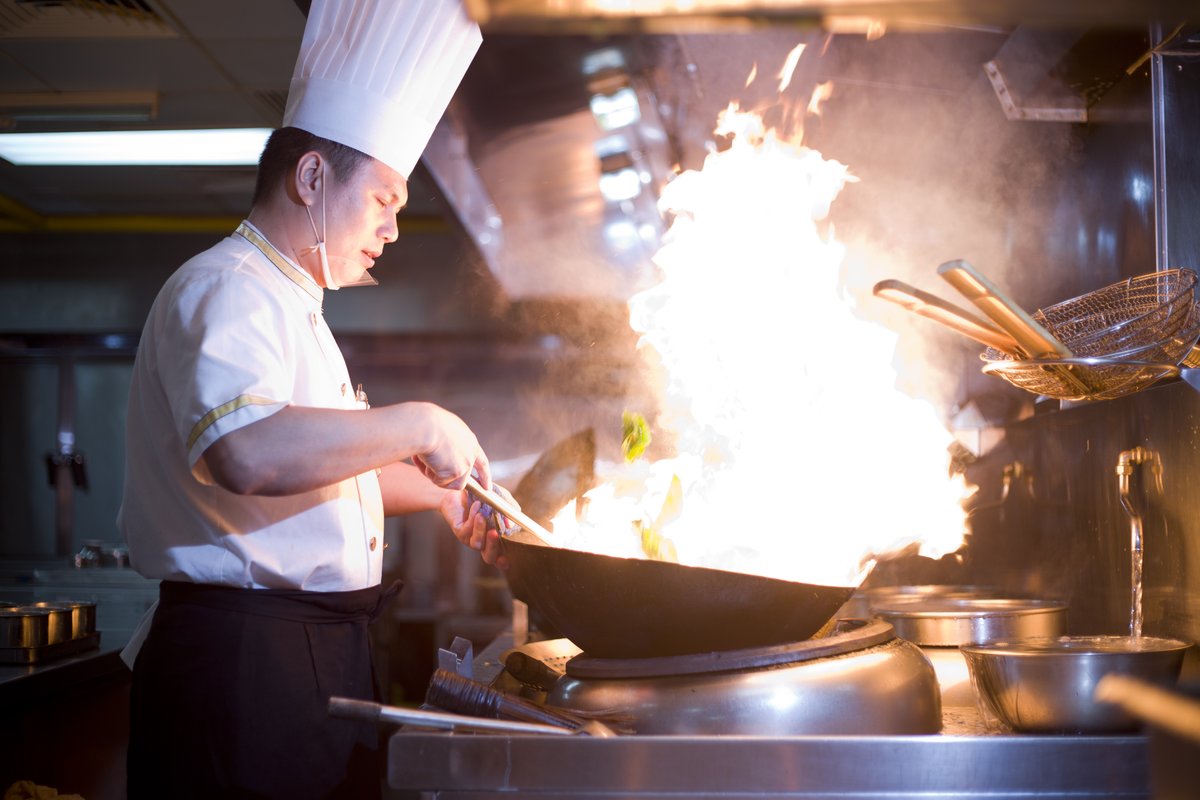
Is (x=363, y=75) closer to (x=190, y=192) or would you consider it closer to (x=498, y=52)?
(x=498, y=52)

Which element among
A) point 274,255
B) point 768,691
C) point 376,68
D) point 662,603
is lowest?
point 768,691

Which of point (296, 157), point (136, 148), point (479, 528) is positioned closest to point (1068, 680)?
point (479, 528)

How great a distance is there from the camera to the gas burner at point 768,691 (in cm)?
124

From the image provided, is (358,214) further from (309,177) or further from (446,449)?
(446,449)

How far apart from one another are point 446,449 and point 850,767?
27.2 inches

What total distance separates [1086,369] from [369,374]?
16.2 ft

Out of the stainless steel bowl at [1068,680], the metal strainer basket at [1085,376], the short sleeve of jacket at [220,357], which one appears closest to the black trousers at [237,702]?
the short sleeve of jacket at [220,357]

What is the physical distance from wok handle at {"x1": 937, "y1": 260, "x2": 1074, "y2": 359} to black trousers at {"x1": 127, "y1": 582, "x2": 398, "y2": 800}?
102 cm

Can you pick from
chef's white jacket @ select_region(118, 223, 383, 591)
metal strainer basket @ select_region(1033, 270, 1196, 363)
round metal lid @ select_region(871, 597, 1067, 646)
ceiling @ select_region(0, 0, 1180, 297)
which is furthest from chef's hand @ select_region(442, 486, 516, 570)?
metal strainer basket @ select_region(1033, 270, 1196, 363)

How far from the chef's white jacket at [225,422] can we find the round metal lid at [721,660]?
465 mm

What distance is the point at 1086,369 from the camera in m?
1.54

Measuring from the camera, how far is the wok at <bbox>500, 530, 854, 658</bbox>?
4.08ft

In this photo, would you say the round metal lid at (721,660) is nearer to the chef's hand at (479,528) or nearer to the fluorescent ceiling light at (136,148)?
the chef's hand at (479,528)

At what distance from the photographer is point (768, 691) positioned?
1244mm
